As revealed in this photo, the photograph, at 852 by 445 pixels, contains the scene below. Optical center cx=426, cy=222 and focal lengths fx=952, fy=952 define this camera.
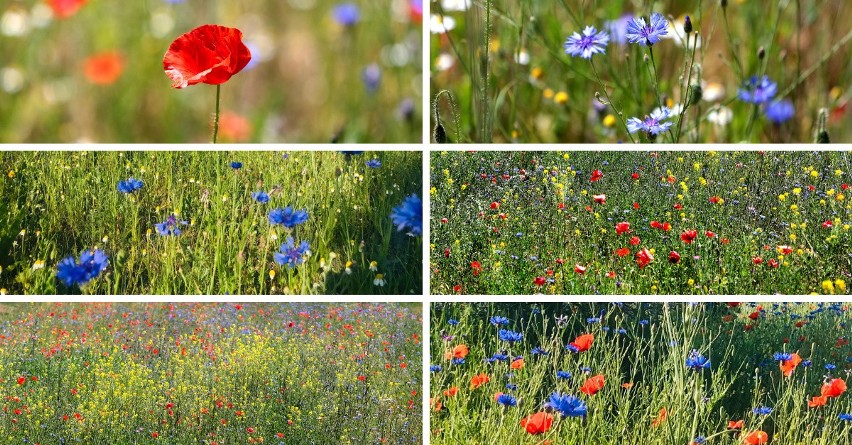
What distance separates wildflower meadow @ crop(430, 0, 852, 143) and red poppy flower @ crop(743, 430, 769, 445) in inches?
24.8

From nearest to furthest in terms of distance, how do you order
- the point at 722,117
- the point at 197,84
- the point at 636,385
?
the point at 636,385 → the point at 722,117 → the point at 197,84

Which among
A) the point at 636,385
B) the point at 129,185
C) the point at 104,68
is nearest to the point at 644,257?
the point at 636,385

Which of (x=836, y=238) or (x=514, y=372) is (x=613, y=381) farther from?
(x=836, y=238)

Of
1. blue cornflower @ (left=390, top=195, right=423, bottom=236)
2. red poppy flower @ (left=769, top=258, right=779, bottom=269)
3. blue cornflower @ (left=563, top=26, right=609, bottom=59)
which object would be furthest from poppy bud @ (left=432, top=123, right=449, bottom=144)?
red poppy flower @ (left=769, top=258, right=779, bottom=269)

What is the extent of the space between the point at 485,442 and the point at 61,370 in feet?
3.06

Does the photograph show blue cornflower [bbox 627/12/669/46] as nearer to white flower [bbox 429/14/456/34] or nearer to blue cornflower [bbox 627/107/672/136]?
blue cornflower [bbox 627/107/672/136]

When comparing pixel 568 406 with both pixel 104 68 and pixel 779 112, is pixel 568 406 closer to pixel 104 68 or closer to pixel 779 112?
pixel 779 112

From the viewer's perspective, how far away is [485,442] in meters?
2.04

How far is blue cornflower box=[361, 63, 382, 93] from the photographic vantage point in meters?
2.50

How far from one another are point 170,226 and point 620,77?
1.08 metres

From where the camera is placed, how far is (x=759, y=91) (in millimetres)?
2139

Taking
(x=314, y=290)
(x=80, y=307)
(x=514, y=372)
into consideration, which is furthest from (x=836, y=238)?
(x=80, y=307)

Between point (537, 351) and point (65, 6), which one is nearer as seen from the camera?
point (537, 351)

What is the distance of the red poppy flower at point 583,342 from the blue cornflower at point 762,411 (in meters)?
0.39
